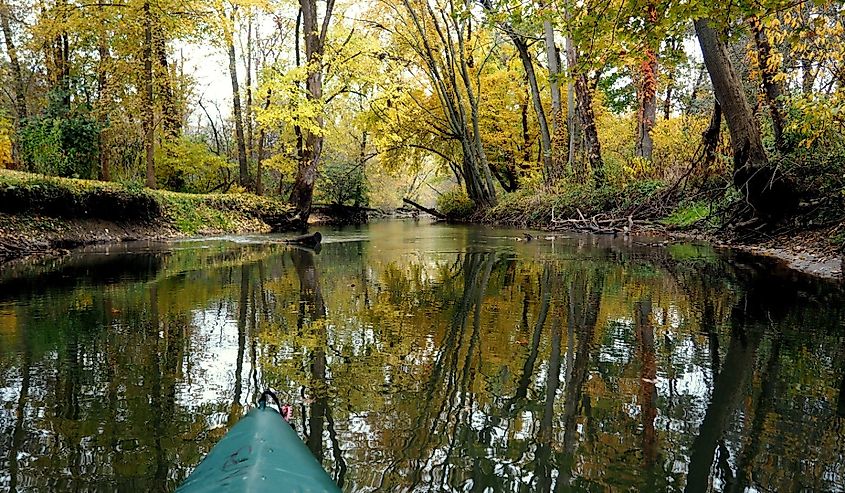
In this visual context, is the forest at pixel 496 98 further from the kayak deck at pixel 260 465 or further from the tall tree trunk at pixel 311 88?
the kayak deck at pixel 260 465

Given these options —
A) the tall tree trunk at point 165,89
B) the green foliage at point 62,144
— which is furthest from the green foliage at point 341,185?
the green foliage at point 62,144

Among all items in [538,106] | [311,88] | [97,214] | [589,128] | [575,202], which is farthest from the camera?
[538,106]

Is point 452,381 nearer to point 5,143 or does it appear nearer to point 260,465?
point 260,465

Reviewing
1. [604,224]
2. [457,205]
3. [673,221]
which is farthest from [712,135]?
[457,205]

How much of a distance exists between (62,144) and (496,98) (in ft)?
51.0

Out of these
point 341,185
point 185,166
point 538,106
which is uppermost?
point 538,106

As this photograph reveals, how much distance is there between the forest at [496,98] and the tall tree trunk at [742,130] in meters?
0.02

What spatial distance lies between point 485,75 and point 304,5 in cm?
921

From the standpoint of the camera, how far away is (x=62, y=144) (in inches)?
525

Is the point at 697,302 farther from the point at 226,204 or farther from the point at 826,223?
the point at 226,204

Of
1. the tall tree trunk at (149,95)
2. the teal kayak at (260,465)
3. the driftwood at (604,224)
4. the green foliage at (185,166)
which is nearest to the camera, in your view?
the teal kayak at (260,465)

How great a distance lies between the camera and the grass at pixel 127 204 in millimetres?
8922

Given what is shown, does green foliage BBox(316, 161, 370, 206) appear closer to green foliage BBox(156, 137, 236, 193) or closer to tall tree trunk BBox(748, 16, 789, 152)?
green foliage BBox(156, 137, 236, 193)

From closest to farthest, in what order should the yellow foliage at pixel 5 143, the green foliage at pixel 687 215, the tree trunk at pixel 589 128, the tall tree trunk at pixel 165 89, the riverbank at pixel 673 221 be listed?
the riverbank at pixel 673 221 → the green foliage at pixel 687 215 → the tree trunk at pixel 589 128 → the yellow foliage at pixel 5 143 → the tall tree trunk at pixel 165 89
